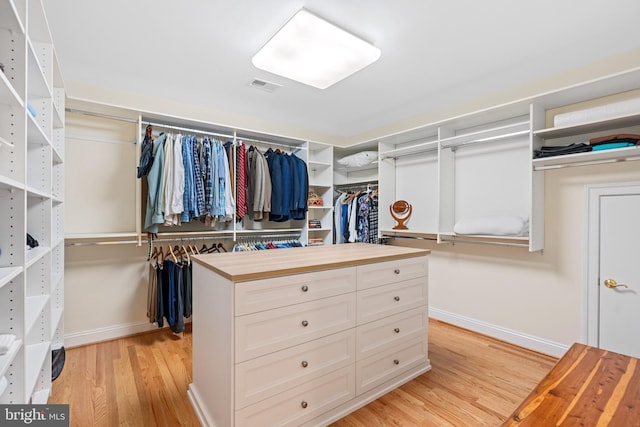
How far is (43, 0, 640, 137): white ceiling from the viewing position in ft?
6.20

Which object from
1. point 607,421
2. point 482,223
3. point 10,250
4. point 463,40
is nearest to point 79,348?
point 10,250

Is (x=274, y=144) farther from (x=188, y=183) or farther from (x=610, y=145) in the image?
(x=610, y=145)

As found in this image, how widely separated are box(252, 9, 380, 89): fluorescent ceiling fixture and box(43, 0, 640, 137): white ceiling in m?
0.11

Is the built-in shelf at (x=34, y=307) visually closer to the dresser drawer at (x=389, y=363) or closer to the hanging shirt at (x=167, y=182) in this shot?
the hanging shirt at (x=167, y=182)

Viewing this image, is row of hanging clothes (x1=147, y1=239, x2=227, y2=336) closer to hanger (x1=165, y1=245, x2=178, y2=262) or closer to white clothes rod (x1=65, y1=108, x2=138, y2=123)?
hanger (x1=165, y1=245, x2=178, y2=262)

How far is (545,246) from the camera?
2.83 meters

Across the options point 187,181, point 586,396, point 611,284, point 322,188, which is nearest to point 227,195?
point 187,181

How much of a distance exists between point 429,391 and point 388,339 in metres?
0.50

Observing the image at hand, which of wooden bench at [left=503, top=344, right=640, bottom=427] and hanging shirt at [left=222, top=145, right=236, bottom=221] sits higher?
hanging shirt at [left=222, top=145, right=236, bottom=221]

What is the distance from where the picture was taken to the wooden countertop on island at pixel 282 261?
156cm

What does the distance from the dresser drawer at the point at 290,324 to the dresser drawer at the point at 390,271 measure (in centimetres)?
15

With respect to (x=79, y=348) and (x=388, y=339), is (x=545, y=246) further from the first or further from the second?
(x=79, y=348)

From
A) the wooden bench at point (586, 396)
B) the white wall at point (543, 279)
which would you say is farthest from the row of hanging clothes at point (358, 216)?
the wooden bench at point (586, 396)

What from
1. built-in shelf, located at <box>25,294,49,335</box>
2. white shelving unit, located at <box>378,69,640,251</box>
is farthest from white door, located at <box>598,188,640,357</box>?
built-in shelf, located at <box>25,294,49,335</box>
